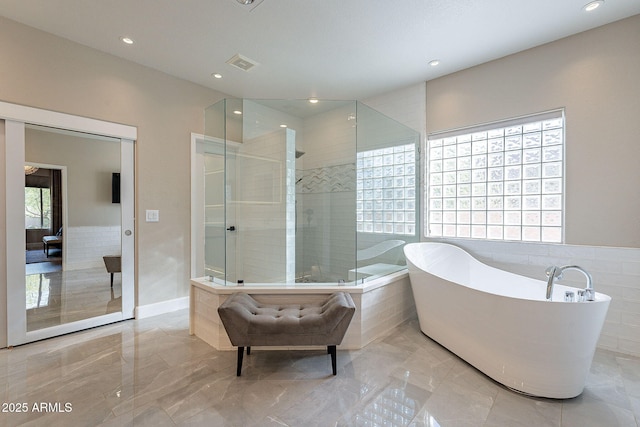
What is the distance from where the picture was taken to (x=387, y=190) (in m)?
3.27

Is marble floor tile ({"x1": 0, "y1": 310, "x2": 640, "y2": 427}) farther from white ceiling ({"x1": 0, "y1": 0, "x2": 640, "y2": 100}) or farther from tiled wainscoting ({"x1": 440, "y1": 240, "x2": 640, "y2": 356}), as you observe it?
white ceiling ({"x1": 0, "y1": 0, "x2": 640, "y2": 100})

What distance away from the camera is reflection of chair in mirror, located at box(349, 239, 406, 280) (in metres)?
2.66

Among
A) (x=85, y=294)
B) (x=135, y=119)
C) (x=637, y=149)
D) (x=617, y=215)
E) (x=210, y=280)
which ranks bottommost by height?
(x=85, y=294)

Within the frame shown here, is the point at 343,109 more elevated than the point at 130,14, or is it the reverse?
the point at 130,14

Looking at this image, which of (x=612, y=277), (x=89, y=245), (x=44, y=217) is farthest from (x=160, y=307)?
(x=612, y=277)

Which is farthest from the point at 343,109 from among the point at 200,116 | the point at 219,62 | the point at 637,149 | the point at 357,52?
the point at 637,149

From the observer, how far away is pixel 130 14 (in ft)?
7.28

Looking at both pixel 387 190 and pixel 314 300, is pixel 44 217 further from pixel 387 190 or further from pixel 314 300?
pixel 387 190

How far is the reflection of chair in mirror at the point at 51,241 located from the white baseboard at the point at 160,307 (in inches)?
38.1

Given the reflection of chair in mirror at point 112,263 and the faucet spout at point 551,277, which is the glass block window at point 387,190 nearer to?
the faucet spout at point 551,277

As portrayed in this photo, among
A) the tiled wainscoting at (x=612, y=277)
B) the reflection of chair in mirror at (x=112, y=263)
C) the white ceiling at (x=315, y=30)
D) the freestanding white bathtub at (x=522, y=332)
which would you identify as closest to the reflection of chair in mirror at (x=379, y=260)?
the freestanding white bathtub at (x=522, y=332)

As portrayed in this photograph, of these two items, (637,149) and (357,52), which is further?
(357,52)

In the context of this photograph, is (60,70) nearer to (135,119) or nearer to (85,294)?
(135,119)

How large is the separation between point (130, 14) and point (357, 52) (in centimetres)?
195
